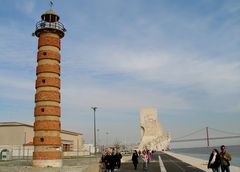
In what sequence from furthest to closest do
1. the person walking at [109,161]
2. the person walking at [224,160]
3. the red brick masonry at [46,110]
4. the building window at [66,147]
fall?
1. the building window at [66,147]
2. the red brick masonry at [46,110]
3. the person walking at [109,161]
4. the person walking at [224,160]

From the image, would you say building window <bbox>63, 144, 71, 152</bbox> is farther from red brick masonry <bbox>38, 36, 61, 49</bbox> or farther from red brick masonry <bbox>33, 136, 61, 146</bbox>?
red brick masonry <bbox>38, 36, 61, 49</bbox>

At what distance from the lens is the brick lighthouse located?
35.2 metres

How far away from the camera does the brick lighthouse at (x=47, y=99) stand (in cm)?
3525

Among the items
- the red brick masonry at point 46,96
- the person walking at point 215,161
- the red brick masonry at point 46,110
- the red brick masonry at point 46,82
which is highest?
the red brick masonry at point 46,82

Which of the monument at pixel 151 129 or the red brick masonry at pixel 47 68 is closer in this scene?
the red brick masonry at pixel 47 68

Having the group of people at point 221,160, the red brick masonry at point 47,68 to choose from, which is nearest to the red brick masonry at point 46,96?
the red brick masonry at point 47,68

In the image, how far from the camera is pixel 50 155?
116ft

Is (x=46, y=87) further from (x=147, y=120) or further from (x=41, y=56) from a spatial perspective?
(x=147, y=120)

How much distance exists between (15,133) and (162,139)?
83.7 metres

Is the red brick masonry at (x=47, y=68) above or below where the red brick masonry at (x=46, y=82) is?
above

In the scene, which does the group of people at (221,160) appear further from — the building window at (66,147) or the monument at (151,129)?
the monument at (151,129)

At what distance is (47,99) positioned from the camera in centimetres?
3566

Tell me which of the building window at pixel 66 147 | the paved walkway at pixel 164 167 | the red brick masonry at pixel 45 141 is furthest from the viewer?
the building window at pixel 66 147

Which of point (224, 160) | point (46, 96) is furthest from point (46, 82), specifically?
point (224, 160)
